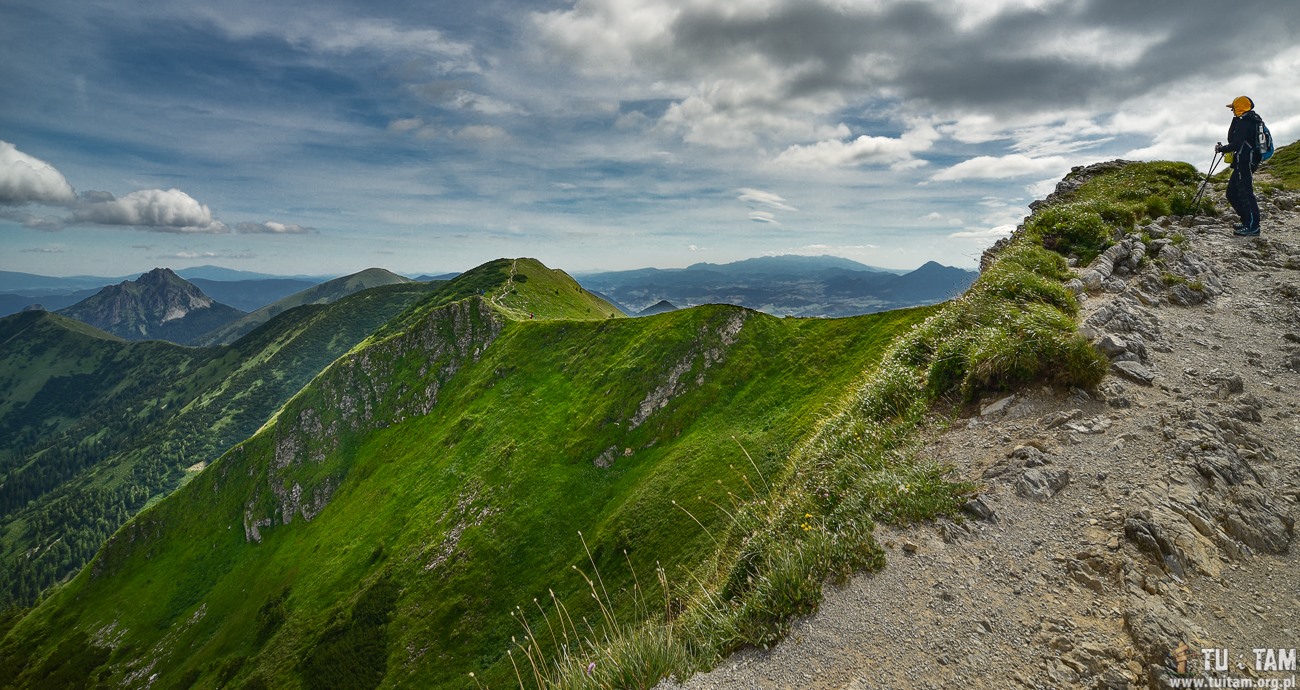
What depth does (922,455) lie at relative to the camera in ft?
29.9

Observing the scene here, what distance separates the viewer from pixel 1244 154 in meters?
17.8

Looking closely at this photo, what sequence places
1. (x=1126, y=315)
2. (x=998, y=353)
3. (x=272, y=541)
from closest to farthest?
(x=998, y=353) → (x=1126, y=315) → (x=272, y=541)

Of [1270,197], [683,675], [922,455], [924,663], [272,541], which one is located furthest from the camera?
[272,541]

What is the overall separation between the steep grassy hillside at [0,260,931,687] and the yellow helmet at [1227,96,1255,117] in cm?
1818

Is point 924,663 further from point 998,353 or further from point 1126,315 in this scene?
point 1126,315

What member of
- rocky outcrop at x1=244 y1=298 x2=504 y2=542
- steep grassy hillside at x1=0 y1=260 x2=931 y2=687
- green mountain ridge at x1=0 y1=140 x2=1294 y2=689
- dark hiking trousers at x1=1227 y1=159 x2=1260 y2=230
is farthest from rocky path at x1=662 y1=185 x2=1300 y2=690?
rocky outcrop at x1=244 y1=298 x2=504 y2=542

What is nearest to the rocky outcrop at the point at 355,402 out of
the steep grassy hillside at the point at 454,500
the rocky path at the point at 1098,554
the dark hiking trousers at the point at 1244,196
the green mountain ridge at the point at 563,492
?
the steep grassy hillside at the point at 454,500

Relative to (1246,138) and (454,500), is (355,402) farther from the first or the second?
(1246,138)

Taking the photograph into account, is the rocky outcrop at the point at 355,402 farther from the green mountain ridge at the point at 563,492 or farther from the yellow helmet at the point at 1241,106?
the yellow helmet at the point at 1241,106

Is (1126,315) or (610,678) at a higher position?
(1126,315)

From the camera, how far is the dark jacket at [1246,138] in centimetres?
1767

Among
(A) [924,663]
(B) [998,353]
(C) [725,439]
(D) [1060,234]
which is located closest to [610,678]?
(A) [924,663]

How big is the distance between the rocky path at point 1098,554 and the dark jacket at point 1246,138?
45.0 feet

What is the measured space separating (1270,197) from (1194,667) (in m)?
33.7
